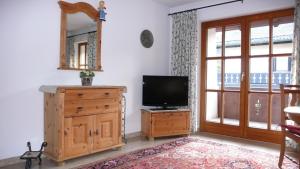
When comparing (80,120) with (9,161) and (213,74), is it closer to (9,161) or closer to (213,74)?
(9,161)

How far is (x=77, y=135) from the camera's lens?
300cm

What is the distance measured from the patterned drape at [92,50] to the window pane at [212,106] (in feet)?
7.55

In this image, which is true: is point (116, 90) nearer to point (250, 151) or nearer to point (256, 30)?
point (250, 151)

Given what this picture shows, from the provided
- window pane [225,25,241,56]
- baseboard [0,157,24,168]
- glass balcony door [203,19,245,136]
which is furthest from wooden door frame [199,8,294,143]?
baseboard [0,157,24,168]

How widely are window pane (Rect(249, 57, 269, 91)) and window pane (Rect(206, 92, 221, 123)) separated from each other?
2.37ft

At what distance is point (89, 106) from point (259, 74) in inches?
113

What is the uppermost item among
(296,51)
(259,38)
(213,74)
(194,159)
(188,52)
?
(259,38)

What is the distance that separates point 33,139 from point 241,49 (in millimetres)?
3520

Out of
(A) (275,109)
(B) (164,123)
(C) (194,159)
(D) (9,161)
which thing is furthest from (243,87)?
(D) (9,161)

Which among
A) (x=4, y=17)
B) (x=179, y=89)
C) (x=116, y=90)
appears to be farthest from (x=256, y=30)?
(x=4, y=17)

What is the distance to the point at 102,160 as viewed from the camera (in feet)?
9.85

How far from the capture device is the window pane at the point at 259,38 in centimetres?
407

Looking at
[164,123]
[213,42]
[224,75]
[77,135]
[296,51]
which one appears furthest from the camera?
[213,42]

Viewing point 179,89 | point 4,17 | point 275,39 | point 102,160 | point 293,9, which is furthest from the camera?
point 179,89
